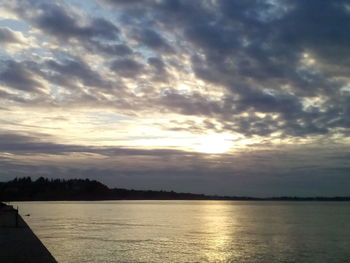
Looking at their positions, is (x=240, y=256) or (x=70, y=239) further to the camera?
(x=70, y=239)

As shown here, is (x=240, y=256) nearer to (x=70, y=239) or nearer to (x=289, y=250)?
(x=289, y=250)

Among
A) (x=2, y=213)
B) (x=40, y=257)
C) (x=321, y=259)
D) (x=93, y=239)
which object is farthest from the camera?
(x=2, y=213)

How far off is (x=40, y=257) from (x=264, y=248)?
26.6 metres

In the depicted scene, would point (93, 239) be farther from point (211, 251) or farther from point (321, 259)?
point (321, 259)

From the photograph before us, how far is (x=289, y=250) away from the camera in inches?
1800

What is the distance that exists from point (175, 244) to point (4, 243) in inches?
819

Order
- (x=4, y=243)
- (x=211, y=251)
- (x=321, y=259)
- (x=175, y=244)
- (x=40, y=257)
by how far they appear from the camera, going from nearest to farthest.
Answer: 1. (x=40, y=257)
2. (x=4, y=243)
3. (x=321, y=259)
4. (x=211, y=251)
5. (x=175, y=244)

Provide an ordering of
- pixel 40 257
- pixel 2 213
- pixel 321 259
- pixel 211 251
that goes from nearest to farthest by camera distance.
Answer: pixel 40 257
pixel 321 259
pixel 211 251
pixel 2 213

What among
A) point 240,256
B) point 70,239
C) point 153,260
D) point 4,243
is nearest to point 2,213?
point 70,239

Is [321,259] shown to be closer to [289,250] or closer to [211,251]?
[289,250]

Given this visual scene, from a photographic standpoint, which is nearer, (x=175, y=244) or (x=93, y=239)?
(x=175, y=244)

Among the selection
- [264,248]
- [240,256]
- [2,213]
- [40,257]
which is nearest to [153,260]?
[240,256]

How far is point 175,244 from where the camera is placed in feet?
165

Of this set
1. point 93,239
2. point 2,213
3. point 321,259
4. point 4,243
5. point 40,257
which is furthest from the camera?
point 2,213
